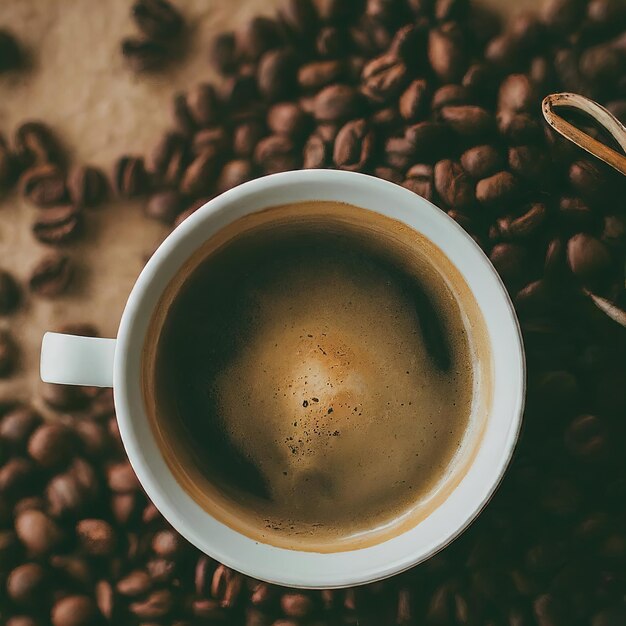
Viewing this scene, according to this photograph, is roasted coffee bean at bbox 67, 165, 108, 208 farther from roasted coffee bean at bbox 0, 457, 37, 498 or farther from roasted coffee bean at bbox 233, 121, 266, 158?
roasted coffee bean at bbox 0, 457, 37, 498

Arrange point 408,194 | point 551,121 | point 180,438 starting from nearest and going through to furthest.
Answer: point 408,194 → point 180,438 → point 551,121

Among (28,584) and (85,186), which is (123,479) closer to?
(28,584)

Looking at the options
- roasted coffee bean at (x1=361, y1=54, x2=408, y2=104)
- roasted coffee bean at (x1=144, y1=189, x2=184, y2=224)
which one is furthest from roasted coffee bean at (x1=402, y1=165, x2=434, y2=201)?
roasted coffee bean at (x1=144, y1=189, x2=184, y2=224)

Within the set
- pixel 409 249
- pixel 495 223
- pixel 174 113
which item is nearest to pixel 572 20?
pixel 495 223

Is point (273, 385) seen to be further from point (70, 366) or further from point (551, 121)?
point (551, 121)

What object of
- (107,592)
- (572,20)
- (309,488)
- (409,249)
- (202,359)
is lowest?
(107,592)

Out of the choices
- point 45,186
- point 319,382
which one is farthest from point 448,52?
point 45,186

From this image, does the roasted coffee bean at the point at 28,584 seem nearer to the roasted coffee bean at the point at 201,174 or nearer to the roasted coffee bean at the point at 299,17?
the roasted coffee bean at the point at 201,174

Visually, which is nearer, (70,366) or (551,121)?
(70,366)
